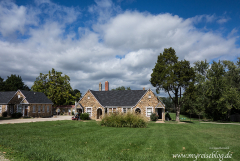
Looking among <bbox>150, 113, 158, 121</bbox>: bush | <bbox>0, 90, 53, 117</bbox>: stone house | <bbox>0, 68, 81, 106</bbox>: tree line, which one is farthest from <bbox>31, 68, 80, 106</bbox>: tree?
<bbox>150, 113, 158, 121</bbox>: bush

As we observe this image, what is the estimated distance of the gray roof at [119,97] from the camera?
34022 mm

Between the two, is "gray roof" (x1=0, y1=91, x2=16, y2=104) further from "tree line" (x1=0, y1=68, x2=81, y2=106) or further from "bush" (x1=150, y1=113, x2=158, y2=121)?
"bush" (x1=150, y1=113, x2=158, y2=121)

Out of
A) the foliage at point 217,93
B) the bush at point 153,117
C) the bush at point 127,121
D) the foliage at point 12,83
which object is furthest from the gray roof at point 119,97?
the foliage at point 12,83

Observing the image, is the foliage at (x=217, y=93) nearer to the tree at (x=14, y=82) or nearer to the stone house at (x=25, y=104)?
the stone house at (x=25, y=104)

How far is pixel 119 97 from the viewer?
35844 millimetres

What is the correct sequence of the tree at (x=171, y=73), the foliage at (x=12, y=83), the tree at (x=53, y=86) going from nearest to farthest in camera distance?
the tree at (x=171, y=73) < the tree at (x=53, y=86) < the foliage at (x=12, y=83)

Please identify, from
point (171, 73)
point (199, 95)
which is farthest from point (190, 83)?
point (199, 95)

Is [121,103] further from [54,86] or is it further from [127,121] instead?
[54,86]

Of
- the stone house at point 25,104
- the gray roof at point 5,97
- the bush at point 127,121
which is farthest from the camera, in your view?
the gray roof at point 5,97

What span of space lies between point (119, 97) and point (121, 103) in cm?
215

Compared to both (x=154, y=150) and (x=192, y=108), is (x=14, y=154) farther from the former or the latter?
(x=192, y=108)

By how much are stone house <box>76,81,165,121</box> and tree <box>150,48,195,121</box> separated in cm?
258

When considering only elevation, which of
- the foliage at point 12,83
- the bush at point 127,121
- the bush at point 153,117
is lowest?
the bush at point 153,117

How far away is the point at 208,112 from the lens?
4106 centimetres
